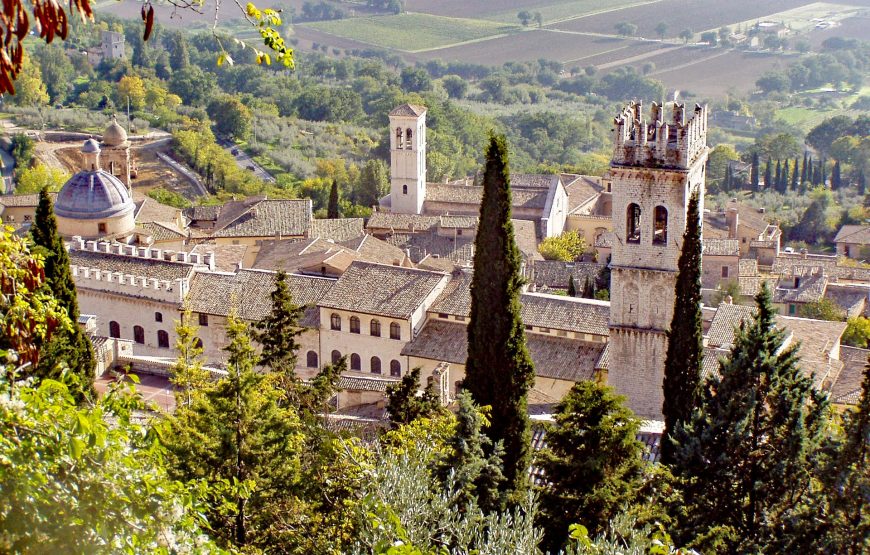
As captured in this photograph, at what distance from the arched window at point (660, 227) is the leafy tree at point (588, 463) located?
10.1 meters

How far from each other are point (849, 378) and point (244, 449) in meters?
20.2

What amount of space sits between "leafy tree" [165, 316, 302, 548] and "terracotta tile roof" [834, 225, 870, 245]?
49145 millimetres

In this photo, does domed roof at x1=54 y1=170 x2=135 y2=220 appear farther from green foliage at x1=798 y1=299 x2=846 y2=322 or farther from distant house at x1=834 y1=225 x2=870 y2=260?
distant house at x1=834 y1=225 x2=870 y2=260

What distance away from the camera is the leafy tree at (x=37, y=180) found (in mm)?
57866

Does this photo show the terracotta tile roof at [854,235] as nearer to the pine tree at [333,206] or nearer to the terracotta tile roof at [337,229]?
the pine tree at [333,206]

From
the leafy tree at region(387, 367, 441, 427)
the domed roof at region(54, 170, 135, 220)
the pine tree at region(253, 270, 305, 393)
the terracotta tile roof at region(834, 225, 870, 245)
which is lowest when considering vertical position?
the terracotta tile roof at region(834, 225, 870, 245)

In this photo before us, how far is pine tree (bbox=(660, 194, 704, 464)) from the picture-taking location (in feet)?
72.7

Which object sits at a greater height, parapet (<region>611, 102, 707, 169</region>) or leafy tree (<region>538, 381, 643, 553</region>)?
parapet (<region>611, 102, 707, 169</region>)

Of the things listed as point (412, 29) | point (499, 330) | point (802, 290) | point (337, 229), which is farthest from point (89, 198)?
point (412, 29)

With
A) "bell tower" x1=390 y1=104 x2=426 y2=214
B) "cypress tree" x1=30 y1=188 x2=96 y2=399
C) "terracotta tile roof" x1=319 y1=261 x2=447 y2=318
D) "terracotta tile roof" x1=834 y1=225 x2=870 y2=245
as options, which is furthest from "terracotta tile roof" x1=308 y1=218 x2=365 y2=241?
"terracotta tile roof" x1=834 y1=225 x2=870 y2=245

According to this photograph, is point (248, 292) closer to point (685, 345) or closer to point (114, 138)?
point (685, 345)

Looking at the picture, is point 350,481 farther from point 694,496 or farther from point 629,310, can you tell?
point 629,310

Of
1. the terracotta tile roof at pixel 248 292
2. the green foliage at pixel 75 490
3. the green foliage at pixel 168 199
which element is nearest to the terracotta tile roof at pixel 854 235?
the green foliage at pixel 168 199

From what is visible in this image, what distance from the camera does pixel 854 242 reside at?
61.2m
